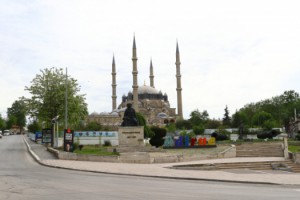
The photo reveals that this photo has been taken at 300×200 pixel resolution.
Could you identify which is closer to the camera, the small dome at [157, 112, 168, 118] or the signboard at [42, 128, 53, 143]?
the signboard at [42, 128, 53, 143]

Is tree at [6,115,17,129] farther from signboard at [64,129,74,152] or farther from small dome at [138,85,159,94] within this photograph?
signboard at [64,129,74,152]

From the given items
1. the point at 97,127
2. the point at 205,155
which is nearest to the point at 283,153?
the point at 205,155

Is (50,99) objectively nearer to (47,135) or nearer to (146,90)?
(47,135)

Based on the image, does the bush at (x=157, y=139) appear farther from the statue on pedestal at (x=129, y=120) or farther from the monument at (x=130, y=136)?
the monument at (x=130, y=136)

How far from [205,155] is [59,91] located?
61.9 ft

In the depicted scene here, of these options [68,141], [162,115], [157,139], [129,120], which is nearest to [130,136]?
[129,120]

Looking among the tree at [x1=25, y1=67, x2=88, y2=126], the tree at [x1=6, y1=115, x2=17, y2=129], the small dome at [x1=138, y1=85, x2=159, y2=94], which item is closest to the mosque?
the small dome at [x1=138, y1=85, x2=159, y2=94]

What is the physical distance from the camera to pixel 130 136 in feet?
104

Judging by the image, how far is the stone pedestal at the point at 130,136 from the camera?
31.7 m

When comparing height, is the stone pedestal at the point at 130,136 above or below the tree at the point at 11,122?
below

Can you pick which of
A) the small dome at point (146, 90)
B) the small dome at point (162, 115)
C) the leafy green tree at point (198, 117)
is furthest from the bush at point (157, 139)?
the small dome at point (146, 90)

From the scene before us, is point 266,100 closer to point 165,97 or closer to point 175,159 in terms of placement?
point 165,97

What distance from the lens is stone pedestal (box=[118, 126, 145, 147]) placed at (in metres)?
31.7

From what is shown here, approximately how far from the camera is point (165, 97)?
139375 mm
